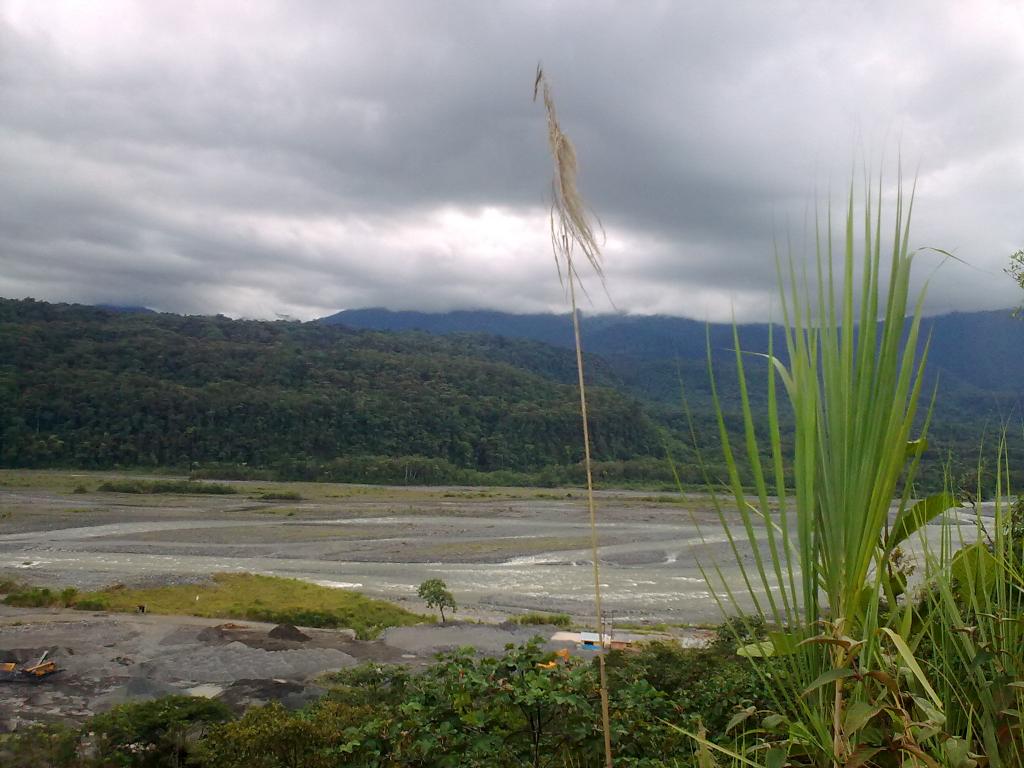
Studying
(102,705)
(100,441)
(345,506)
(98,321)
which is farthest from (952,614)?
(98,321)

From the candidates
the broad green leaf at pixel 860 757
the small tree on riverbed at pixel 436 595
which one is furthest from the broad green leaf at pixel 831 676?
the small tree on riverbed at pixel 436 595

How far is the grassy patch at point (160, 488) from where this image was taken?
4531 centimetres

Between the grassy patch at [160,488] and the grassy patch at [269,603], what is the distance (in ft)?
82.3

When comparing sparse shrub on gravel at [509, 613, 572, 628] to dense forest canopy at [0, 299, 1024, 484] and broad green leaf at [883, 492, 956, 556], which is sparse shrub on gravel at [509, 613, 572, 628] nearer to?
broad green leaf at [883, 492, 956, 556]

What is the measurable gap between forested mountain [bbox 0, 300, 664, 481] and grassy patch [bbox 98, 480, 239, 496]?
9571 mm

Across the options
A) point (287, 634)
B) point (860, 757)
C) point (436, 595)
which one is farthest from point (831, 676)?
point (436, 595)

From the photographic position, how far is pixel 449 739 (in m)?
2.04

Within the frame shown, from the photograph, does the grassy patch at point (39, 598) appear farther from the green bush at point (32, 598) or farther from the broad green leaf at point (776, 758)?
the broad green leaf at point (776, 758)

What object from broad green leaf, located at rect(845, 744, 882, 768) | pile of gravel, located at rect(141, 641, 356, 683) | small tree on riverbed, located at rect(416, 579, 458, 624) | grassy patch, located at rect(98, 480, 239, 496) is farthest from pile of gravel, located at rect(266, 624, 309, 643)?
grassy patch, located at rect(98, 480, 239, 496)

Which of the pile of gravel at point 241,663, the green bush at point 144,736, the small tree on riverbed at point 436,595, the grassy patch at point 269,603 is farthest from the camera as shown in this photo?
the small tree on riverbed at point 436,595

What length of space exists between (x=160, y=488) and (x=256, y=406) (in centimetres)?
1719

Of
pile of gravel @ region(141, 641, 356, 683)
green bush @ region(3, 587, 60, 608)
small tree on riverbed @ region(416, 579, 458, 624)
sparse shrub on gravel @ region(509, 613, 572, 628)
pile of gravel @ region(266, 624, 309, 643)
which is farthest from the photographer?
green bush @ region(3, 587, 60, 608)

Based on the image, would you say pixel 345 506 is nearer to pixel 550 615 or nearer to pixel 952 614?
pixel 550 615

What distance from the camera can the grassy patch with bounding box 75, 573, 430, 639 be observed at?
18.6m
